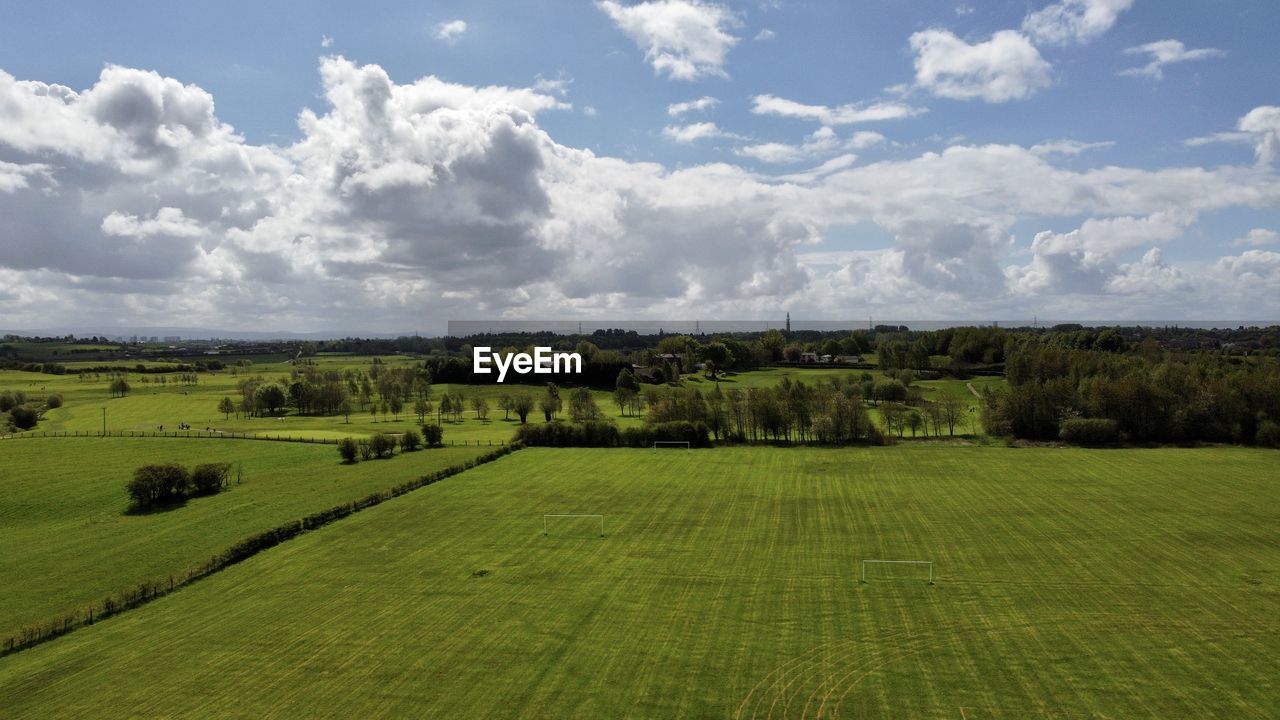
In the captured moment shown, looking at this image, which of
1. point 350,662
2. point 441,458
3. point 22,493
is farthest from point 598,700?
point 22,493

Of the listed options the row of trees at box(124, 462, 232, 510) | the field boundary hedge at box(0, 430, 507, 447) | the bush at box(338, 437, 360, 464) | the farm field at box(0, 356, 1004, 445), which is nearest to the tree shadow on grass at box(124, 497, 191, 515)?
the row of trees at box(124, 462, 232, 510)

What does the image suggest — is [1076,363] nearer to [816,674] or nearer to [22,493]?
[816,674]

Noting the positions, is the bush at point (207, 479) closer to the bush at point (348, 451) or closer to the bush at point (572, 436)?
the bush at point (348, 451)

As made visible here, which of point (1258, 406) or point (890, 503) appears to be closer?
point (890, 503)

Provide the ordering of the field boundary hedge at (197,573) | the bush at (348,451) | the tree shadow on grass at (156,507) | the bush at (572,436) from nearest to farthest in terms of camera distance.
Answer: the field boundary hedge at (197,573)
the tree shadow on grass at (156,507)
the bush at (348,451)
the bush at (572,436)

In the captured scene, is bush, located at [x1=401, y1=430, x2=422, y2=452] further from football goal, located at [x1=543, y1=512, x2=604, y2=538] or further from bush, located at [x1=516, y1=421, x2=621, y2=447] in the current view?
football goal, located at [x1=543, y1=512, x2=604, y2=538]

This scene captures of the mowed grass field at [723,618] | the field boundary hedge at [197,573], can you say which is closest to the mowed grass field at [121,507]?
the field boundary hedge at [197,573]
